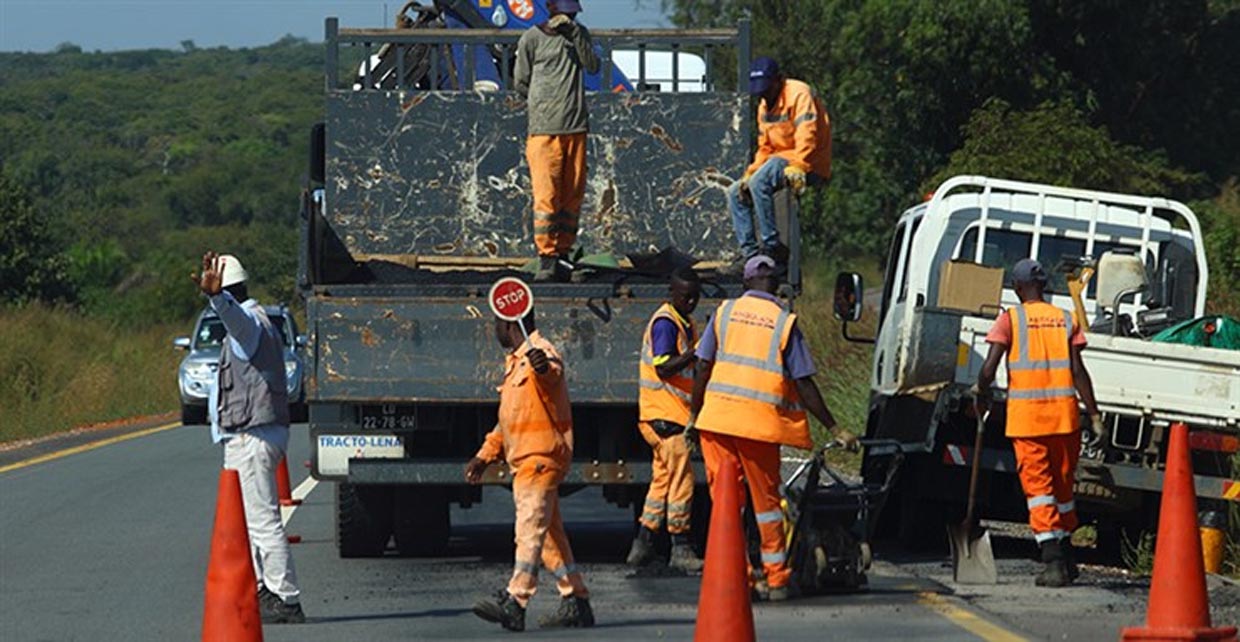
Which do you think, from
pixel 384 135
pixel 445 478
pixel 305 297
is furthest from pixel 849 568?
pixel 384 135

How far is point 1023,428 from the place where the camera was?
12852mm

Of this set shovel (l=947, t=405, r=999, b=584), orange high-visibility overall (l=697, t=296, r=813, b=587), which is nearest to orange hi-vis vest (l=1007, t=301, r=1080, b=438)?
shovel (l=947, t=405, r=999, b=584)

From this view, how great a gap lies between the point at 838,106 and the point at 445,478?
82.9ft

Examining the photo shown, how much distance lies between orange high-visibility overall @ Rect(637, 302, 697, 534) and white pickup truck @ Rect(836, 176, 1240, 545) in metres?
1.80

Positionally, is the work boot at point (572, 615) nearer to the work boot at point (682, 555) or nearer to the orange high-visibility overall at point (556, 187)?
the work boot at point (682, 555)

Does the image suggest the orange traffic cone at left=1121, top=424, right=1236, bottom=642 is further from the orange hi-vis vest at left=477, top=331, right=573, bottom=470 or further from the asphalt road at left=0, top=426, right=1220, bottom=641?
the orange hi-vis vest at left=477, top=331, right=573, bottom=470

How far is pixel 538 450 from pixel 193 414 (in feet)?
67.9

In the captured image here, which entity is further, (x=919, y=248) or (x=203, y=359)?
(x=203, y=359)

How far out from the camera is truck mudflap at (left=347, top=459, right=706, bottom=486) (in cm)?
1315

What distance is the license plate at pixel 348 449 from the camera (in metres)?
13.3

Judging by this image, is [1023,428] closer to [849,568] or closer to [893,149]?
[849,568]

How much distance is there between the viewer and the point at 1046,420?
12.8 m

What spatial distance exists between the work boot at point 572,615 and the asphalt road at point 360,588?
98 mm

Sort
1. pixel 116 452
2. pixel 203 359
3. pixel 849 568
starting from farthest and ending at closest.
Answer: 1. pixel 203 359
2. pixel 116 452
3. pixel 849 568
